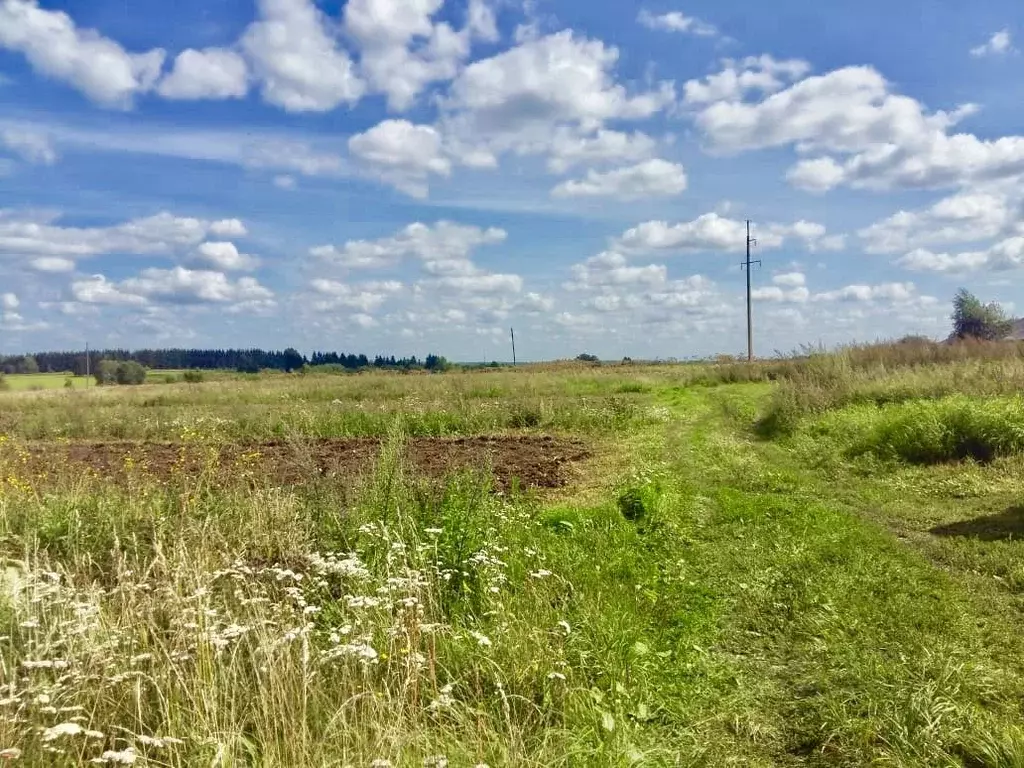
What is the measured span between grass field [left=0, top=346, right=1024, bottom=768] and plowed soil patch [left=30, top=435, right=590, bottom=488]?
12.1 inches

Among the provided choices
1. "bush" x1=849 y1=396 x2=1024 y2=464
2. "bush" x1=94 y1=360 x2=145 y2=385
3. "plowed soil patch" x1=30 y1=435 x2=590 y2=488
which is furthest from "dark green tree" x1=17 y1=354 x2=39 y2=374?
"bush" x1=849 y1=396 x2=1024 y2=464

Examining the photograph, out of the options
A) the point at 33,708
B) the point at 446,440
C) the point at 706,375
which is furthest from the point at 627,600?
the point at 706,375

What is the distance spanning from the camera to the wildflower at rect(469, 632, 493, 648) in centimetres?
367

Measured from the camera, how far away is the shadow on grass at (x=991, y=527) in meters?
6.98

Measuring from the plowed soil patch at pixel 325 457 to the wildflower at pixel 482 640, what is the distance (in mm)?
4268

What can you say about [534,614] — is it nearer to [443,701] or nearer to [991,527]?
[443,701]

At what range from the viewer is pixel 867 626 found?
4984mm

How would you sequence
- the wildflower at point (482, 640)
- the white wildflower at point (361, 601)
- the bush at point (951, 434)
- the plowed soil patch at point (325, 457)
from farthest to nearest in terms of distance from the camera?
the bush at point (951, 434) → the plowed soil patch at point (325, 457) → the white wildflower at point (361, 601) → the wildflower at point (482, 640)

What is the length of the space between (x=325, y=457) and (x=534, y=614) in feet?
29.1

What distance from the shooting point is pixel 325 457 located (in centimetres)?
1275

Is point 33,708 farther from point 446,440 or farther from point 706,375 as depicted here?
point 706,375

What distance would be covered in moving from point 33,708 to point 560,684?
2473 mm

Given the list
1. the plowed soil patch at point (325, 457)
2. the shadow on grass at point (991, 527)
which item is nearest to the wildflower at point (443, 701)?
the plowed soil patch at point (325, 457)

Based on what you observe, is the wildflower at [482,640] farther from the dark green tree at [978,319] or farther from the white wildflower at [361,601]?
the dark green tree at [978,319]
